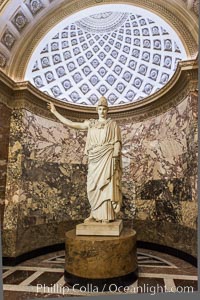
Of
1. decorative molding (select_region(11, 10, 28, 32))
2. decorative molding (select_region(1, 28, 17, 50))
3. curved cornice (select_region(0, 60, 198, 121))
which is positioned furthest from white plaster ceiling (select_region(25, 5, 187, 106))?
decorative molding (select_region(11, 10, 28, 32))

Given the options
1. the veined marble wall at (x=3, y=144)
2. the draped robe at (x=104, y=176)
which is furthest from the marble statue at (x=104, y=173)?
the veined marble wall at (x=3, y=144)

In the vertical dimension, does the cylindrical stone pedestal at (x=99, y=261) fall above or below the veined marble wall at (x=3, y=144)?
below

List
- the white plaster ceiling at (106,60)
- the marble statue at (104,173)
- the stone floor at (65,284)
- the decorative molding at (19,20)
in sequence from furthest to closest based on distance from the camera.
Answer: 1. the white plaster ceiling at (106,60)
2. the decorative molding at (19,20)
3. the marble statue at (104,173)
4. the stone floor at (65,284)

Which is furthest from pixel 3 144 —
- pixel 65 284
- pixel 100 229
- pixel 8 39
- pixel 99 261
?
pixel 99 261

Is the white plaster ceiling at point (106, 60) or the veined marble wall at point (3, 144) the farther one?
the white plaster ceiling at point (106, 60)

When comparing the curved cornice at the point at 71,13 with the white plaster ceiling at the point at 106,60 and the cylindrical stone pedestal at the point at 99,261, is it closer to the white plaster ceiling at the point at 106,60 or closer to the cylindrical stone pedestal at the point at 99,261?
the white plaster ceiling at the point at 106,60

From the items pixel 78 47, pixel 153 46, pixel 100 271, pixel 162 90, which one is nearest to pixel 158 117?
pixel 162 90

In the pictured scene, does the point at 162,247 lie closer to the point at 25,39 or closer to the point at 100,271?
the point at 100,271

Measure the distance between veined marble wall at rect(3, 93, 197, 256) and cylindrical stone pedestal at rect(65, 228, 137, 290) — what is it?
258 cm

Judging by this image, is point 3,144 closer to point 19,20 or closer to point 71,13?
point 19,20

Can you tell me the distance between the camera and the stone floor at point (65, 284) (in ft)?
17.1

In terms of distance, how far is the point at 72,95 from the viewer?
1016 cm

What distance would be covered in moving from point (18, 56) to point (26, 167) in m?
3.29

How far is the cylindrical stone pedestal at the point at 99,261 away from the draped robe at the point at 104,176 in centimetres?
65
